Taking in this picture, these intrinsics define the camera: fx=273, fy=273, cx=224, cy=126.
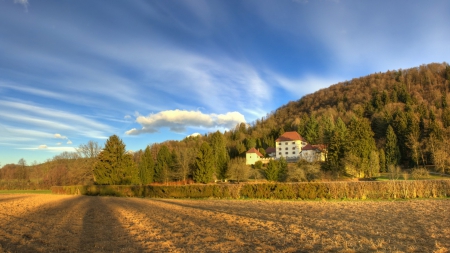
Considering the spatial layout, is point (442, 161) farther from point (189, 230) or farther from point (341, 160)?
point (189, 230)

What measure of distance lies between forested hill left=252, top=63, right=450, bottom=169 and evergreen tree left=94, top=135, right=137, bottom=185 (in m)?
44.3

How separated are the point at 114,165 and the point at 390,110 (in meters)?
71.6

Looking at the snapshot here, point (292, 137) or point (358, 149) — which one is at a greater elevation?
point (292, 137)

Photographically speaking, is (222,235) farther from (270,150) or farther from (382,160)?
(270,150)

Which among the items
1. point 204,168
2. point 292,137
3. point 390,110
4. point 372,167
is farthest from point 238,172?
point 390,110

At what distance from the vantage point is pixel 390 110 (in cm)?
7531

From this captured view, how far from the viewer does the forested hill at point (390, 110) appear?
57.5 meters

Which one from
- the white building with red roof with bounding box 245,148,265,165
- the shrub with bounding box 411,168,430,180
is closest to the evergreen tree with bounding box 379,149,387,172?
the shrub with bounding box 411,168,430,180

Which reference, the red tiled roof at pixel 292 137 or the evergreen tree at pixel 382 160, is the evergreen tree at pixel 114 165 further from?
the red tiled roof at pixel 292 137

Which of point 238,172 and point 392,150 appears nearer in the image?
point 238,172

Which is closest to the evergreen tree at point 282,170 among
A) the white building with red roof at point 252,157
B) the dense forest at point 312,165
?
the dense forest at point 312,165

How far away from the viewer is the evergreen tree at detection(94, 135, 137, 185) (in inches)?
1686

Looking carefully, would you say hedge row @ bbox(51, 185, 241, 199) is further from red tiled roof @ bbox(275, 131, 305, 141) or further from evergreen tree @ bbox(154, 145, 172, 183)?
red tiled roof @ bbox(275, 131, 305, 141)

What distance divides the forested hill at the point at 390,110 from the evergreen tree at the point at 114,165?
4431 cm
